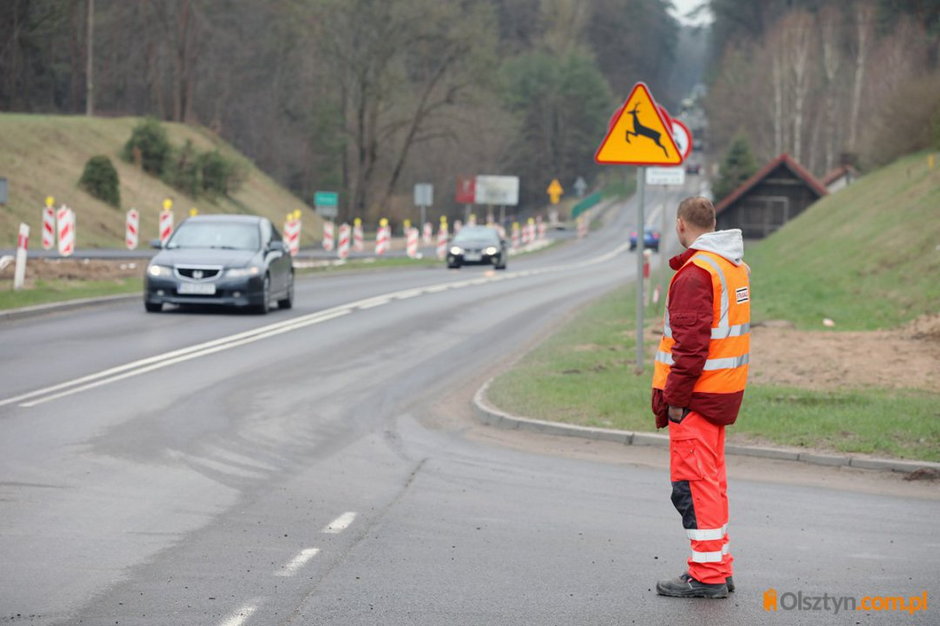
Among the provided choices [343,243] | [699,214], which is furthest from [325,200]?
[699,214]

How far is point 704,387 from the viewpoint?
266 inches

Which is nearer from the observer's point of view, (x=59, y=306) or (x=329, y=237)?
(x=59, y=306)

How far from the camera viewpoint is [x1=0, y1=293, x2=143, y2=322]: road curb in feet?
70.4

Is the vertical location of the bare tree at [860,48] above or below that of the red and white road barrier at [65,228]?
above

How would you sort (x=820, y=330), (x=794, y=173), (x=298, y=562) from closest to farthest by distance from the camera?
1. (x=298, y=562)
2. (x=820, y=330)
3. (x=794, y=173)

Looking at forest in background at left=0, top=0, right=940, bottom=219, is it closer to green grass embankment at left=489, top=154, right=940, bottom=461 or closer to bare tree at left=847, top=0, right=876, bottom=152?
bare tree at left=847, top=0, right=876, bottom=152

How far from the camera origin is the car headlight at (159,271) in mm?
22922

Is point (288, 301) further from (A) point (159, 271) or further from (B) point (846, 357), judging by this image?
(B) point (846, 357)

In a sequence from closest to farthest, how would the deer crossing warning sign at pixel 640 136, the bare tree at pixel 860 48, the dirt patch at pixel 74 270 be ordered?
1. the deer crossing warning sign at pixel 640 136
2. the dirt patch at pixel 74 270
3. the bare tree at pixel 860 48

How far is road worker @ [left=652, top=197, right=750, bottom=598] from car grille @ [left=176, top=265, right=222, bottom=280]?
16991 mm

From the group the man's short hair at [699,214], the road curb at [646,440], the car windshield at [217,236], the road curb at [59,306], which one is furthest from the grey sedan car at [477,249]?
the man's short hair at [699,214]

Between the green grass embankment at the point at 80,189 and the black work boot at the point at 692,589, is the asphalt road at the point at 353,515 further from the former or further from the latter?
the green grass embankment at the point at 80,189

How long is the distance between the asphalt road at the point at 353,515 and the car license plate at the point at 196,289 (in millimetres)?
6220

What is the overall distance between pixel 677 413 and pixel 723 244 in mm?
823
